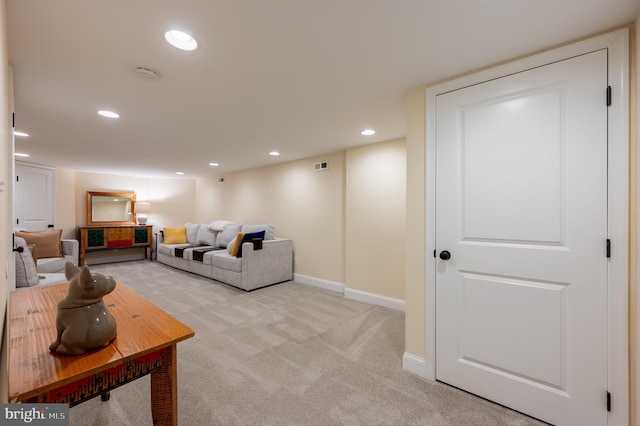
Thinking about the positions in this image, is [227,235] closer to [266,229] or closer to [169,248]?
[266,229]

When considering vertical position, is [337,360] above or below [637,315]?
below

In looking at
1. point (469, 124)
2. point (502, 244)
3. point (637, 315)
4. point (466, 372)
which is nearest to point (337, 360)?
point (466, 372)

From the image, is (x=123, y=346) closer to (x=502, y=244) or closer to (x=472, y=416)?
(x=472, y=416)

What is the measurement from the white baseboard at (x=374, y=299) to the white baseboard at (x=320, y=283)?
0.21m

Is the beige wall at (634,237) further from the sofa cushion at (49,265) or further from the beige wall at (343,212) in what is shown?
the sofa cushion at (49,265)

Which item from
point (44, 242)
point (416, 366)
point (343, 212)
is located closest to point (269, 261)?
point (343, 212)

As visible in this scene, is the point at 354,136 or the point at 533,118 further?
the point at 354,136

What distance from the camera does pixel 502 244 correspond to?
5.54ft

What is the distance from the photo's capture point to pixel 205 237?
5816 millimetres

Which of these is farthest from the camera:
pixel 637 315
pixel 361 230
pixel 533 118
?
pixel 361 230

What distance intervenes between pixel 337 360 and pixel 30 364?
1.88m

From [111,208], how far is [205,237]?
2562 millimetres

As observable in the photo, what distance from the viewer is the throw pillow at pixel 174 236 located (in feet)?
20.0

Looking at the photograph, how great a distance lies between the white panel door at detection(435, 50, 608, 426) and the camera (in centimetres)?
144
